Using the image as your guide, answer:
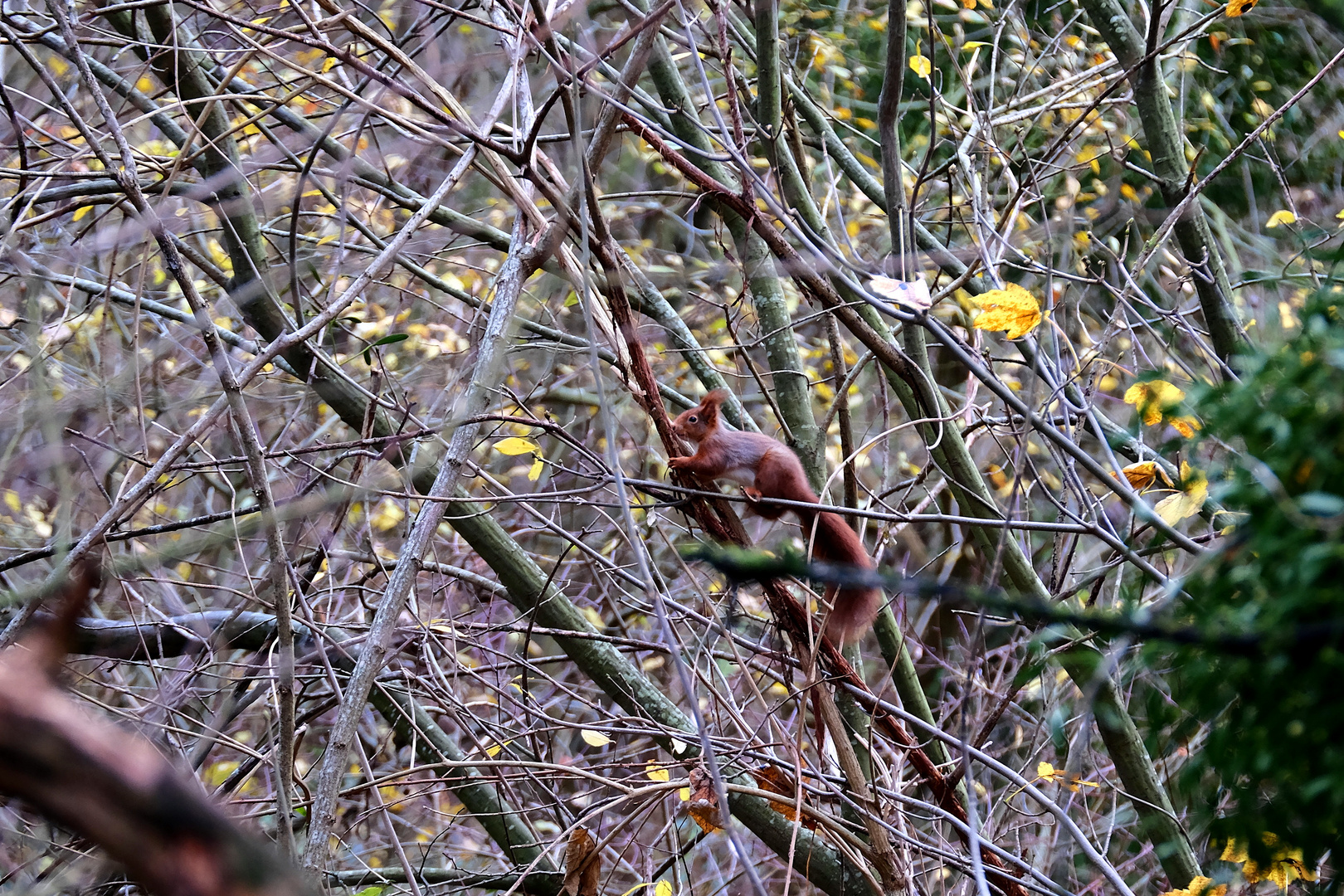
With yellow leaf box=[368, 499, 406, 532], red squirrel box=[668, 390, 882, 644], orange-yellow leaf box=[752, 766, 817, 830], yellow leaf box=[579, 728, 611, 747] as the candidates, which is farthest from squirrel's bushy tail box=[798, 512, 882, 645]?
yellow leaf box=[368, 499, 406, 532]

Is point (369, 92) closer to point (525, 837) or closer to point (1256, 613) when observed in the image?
point (525, 837)

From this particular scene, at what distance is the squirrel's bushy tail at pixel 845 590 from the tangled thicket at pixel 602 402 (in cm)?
8

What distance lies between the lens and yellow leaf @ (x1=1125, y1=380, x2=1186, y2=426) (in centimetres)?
114

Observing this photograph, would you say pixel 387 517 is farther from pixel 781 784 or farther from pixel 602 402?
pixel 602 402

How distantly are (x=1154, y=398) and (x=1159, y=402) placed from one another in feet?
1.02

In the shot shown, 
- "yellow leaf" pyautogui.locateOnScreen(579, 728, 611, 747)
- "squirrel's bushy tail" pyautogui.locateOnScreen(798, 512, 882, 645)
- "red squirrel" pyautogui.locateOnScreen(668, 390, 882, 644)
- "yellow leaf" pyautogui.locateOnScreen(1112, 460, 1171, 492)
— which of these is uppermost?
"yellow leaf" pyautogui.locateOnScreen(1112, 460, 1171, 492)

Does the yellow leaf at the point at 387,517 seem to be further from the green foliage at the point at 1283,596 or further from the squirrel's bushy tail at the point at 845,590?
the green foliage at the point at 1283,596

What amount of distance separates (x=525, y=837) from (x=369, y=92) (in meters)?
2.23

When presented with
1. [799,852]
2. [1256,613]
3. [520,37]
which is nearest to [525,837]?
[799,852]

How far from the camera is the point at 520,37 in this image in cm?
199

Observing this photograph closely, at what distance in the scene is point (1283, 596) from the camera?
0.84m

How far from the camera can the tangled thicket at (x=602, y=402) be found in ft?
6.16

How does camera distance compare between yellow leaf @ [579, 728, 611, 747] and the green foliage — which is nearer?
the green foliage

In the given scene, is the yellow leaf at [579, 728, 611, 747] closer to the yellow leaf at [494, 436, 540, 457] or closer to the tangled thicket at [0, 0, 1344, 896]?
the tangled thicket at [0, 0, 1344, 896]
